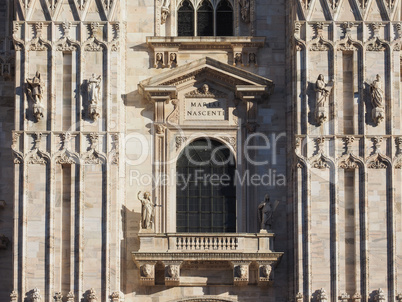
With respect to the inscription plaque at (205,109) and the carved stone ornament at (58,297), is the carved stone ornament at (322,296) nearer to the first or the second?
the inscription plaque at (205,109)

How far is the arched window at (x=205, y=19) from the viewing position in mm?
41031

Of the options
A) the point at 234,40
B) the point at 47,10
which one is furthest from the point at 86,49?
the point at 234,40

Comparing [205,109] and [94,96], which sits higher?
[94,96]

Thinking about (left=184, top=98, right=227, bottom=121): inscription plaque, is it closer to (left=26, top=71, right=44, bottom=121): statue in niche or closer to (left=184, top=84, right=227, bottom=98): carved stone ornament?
(left=184, top=84, right=227, bottom=98): carved stone ornament

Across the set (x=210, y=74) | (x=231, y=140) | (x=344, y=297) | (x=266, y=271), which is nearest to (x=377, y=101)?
(x=231, y=140)

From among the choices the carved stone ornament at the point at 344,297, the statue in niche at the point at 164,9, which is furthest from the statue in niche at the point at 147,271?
the statue in niche at the point at 164,9

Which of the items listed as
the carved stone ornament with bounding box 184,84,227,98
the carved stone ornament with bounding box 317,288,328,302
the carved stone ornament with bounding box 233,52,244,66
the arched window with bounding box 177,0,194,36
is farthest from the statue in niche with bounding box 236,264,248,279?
the arched window with bounding box 177,0,194,36

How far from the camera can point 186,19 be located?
4122cm

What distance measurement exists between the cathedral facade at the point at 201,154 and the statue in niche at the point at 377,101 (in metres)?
0.04

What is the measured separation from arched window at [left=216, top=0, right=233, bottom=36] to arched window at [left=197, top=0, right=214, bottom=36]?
0.64ft

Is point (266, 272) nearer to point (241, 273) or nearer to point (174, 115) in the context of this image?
point (241, 273)

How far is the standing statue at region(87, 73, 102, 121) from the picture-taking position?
38281 millimetres

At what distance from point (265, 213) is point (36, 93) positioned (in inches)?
303

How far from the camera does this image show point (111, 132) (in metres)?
38.3
